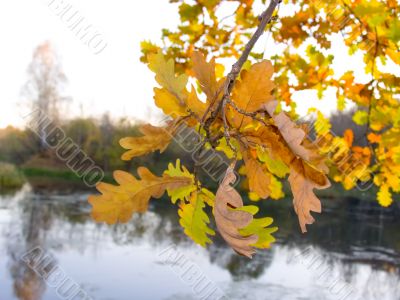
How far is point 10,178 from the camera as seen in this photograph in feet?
49.8

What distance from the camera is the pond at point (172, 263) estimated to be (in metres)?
6.57

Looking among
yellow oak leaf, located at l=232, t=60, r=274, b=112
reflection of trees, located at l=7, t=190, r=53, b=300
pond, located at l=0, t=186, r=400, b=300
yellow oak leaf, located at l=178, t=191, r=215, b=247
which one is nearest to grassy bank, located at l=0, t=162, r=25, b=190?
reflection of trees, located at l=7, t=190, r=53, b=300

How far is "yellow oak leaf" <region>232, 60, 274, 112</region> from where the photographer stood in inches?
18.9

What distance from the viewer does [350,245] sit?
9.27 metres

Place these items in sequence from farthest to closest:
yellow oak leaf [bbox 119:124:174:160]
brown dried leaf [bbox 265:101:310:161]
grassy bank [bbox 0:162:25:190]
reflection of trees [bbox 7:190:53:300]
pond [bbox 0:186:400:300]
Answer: grassy bank [bbox 0:162:25:190]
reflection of trees [bbox 7:190:53:300]
pond [bbox 0:186:400:300]
yellow oak leaf [bbox 119:124:174:160]
brown dried leaf [bbox 265:101:310:161]

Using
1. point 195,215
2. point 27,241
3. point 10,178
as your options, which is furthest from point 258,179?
point 10,178

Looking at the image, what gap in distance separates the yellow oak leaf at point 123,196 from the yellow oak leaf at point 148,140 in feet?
0.08

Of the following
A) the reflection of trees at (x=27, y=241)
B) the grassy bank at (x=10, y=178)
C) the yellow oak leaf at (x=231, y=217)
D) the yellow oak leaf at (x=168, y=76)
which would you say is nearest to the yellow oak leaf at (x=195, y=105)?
the yellow oak leaf at (x=168, y=76)

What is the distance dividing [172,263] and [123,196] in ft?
24.6

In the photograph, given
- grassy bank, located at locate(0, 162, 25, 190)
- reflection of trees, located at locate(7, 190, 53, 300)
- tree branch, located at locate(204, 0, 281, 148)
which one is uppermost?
grassy bank, located at locate(0, 162, 25, 190)

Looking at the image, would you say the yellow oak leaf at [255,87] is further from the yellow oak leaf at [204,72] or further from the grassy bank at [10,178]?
the grassy bank at [10,178]

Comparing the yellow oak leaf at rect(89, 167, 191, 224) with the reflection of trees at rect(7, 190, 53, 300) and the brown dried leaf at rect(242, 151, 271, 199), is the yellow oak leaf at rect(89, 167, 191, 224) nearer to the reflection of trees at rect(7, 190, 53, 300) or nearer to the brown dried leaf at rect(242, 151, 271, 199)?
the brown dried leaf at rect(242, 151, 271, 199)

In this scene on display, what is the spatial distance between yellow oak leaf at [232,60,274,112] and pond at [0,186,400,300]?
19.3 feet

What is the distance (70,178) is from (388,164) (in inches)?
631
